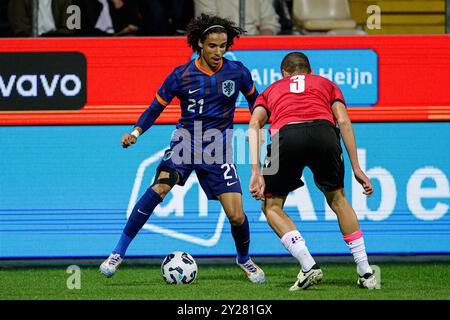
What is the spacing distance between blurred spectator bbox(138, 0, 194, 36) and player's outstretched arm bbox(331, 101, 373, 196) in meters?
3.11

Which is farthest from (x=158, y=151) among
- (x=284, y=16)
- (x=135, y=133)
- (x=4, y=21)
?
(x=4, y=21)

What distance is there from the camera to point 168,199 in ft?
35.1

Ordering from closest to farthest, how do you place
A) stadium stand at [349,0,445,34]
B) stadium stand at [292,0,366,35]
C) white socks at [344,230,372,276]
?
white socks at [344,230,372,276] → stadium stand at [292,0,366,35] → stadium stand at [349,0,445,34]

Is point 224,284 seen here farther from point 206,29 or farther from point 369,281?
point 206,29

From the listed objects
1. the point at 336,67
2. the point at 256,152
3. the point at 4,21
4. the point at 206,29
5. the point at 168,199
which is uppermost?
the point at 206,29

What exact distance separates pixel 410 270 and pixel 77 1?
4134 millimetres

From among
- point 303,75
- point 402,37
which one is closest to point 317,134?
point 303,75

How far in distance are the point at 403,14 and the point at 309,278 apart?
488cm

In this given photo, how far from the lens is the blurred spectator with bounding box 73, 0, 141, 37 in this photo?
36.0 ft

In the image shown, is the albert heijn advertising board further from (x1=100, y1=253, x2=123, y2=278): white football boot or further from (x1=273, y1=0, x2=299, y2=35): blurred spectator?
(x1=100, y1=253, x2=123, y2=278): white football boot

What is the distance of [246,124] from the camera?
10719 millimetres

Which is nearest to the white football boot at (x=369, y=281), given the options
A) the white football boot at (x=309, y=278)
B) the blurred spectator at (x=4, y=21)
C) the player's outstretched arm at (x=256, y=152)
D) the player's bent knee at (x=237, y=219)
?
the white football boot at (x=309, y=278)

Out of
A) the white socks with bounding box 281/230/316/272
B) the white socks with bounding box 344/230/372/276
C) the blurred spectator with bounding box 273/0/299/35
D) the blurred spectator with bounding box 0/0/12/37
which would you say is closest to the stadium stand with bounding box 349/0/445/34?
the blurred spectator with bounding box 273/0/299/35

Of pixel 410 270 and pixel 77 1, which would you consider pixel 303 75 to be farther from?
pixel 77 1
